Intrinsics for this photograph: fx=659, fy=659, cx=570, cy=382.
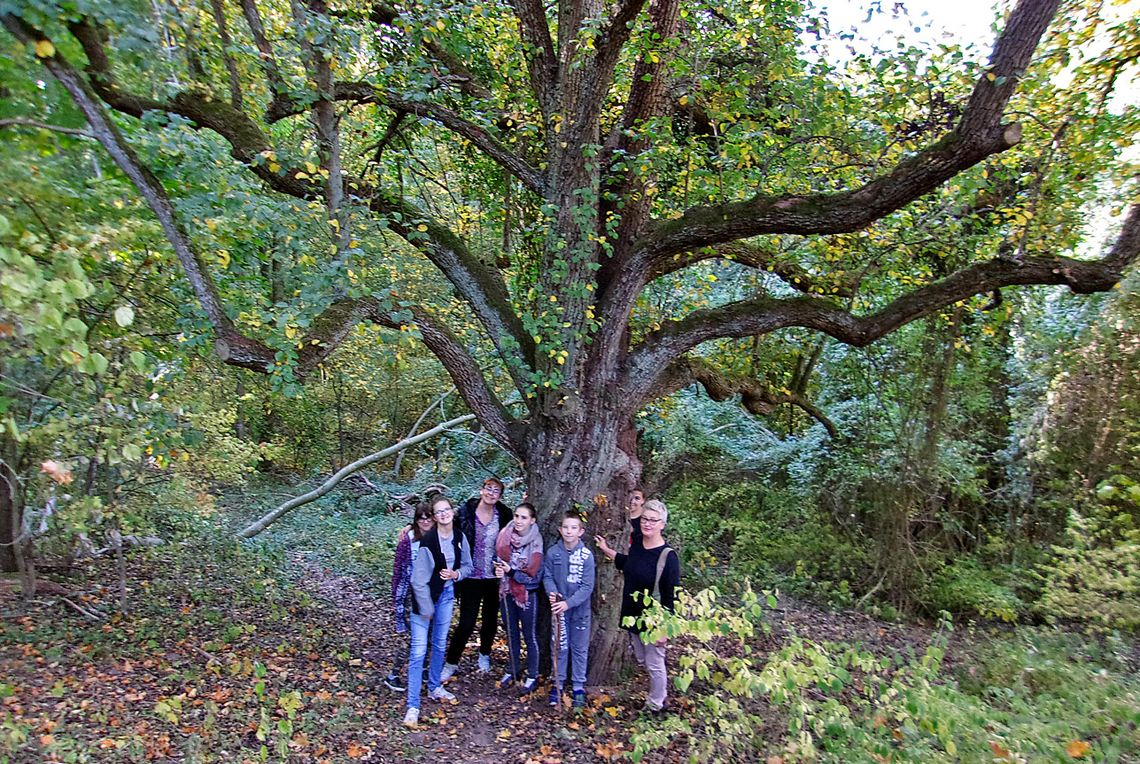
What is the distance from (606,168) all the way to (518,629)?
4339mm

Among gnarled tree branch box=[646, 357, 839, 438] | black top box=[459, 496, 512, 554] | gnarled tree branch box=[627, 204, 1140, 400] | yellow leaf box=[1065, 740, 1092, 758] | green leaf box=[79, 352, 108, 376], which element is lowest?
yellow leaf box=[1065, 740, 1092, 758]

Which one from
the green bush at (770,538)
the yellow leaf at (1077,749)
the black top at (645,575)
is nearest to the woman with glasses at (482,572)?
the black top at (645,575)

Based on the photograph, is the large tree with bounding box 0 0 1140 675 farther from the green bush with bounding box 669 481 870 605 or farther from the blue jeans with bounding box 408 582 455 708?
the green bush with bounding box 669 481 870 605

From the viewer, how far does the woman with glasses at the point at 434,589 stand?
5375 millimetres

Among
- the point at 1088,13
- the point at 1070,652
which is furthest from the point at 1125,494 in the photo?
the point at 1088,13

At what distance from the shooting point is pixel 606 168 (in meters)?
6.14

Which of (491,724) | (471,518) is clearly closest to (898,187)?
(471,518)

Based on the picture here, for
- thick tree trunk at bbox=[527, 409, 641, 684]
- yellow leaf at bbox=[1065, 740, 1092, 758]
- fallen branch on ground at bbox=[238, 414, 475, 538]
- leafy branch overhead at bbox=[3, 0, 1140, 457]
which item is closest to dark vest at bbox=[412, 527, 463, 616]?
thick tree trunk at bbox=[527, 409, 641, 684]

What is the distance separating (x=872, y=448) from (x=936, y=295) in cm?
375

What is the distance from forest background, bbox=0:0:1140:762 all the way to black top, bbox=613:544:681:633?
24.6 inches

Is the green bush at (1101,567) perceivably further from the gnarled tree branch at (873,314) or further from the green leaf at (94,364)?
the green leaf at (94,364)

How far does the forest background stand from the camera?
14.4ft

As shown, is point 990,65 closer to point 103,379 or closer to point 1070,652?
point 1070,652

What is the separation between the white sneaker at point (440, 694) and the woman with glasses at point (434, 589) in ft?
0.09
